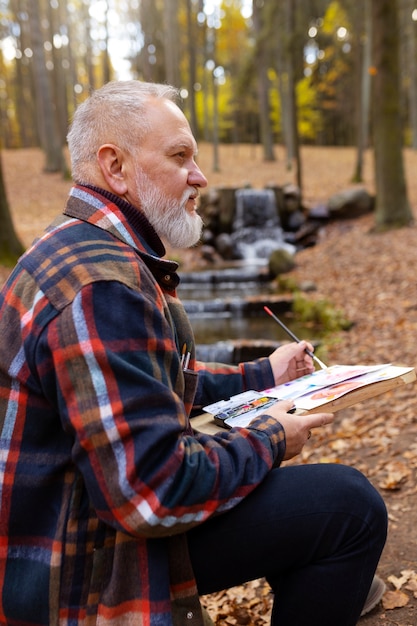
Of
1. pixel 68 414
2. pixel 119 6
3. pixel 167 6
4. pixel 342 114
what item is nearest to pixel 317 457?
pixel 68 414

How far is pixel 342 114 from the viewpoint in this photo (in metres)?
34.5

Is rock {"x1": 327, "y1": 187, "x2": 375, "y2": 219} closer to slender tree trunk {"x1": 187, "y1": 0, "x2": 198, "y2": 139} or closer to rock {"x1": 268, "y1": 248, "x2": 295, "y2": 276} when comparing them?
rock {"x1": 268, "y1": 248, "x2": 295, "y2": 276}

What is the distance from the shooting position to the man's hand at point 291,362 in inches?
88.1

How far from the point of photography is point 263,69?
2397 centimetres

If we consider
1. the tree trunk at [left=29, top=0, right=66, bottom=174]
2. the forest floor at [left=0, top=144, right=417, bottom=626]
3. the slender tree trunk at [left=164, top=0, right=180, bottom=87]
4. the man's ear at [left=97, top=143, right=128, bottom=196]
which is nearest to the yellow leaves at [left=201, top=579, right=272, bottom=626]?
the forest floor at [left=0, top=144, right=417, bottom=626]

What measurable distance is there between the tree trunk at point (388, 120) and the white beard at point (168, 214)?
10.4 metres

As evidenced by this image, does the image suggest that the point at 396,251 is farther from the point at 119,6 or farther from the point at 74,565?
the point at 119,6

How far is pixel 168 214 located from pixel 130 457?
2.54ft

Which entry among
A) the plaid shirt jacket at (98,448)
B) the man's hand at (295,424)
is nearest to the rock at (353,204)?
the man's hand at (295,424)

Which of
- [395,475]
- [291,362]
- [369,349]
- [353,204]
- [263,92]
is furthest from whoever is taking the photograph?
[263,92]

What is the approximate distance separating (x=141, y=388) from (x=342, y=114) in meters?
36.3

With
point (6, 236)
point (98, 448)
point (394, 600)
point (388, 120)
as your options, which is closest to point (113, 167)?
point (98, 448)

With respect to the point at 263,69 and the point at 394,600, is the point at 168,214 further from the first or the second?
the point at 263,69

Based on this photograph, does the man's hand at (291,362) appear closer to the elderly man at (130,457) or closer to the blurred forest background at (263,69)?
the elderly man at (130,457)
